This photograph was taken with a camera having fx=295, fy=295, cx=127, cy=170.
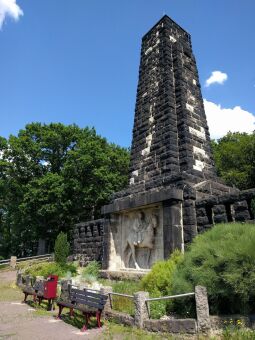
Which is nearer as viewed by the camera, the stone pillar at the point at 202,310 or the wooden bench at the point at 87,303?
the stone pillar at the point at 202,310

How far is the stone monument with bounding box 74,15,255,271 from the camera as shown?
8.52 m

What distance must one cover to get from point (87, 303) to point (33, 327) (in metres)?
1.30

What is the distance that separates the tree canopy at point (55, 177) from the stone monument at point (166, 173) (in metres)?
15.9

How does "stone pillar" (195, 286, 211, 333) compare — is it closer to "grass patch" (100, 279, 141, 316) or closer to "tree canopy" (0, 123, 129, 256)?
"grass patch" (100, 279, 141, 316)

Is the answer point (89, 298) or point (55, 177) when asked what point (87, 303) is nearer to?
point (89, 298)

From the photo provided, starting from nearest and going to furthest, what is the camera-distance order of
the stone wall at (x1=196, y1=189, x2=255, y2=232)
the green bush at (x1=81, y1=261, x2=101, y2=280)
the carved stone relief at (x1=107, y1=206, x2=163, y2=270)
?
the stone wall at (x1=196, y1=189, x2=255, y2=232), the carved stone relief at (x1=107, y1=206, x2=163, y2=270), the green bush at (x1=81, y1=261, x2=101, y2=280)

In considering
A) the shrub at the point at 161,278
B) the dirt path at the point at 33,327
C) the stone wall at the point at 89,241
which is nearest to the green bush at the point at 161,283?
the shrub at the point at 161,278

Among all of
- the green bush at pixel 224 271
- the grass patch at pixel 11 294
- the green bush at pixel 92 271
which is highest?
the green bush at pixel 224 271

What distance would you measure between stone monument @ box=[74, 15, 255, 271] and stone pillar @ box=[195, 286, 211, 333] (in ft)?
9.59

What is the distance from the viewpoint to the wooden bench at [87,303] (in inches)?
244

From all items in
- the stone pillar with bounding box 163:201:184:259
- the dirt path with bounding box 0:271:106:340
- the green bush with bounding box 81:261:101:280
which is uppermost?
the stone pillar with bounding box 163:201:184:259

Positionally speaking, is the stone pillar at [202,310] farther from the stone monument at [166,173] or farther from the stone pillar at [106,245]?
the stone pillar at [106,245]

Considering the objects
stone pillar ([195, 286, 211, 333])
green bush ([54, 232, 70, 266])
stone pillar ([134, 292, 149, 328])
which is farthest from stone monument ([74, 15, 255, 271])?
green bush ([54, 232, 70, 266])

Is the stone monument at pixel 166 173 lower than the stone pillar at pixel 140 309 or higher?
higher
